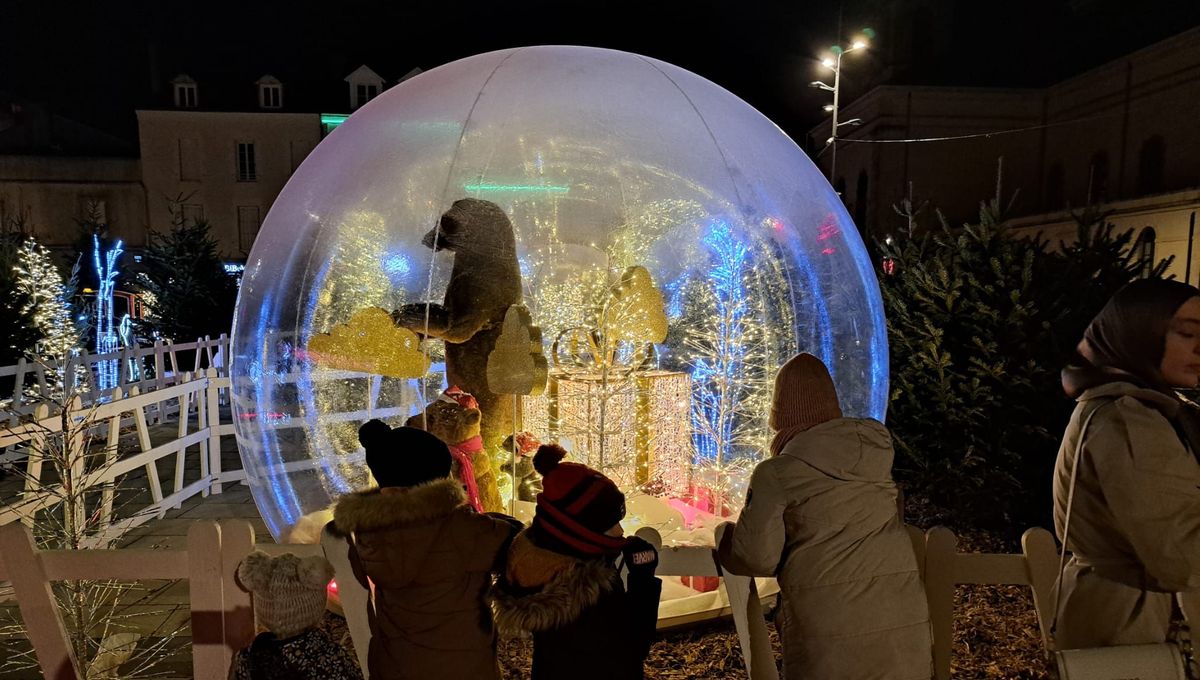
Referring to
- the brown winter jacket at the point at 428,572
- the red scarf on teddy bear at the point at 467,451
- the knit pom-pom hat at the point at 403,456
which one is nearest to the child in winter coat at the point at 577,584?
the brown winter jacket at the point at 428,572

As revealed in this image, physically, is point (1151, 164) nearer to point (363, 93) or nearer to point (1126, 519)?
point (1126, 519)

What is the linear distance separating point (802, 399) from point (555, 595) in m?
1.08

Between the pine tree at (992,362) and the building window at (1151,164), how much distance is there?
20038 millimetres

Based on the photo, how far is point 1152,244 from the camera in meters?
19.0

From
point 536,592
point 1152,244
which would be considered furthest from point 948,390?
point 1152,244

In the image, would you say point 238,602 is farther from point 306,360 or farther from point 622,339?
point 622,339

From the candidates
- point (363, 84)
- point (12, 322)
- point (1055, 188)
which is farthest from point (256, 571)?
point (1055, 188)

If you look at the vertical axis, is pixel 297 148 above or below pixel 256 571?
above

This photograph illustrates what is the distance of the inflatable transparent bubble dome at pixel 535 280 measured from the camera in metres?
4.25

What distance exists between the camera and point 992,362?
19.7 feet

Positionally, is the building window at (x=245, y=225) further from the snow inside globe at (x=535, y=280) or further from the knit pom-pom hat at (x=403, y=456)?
the knit pom-pom hat at (x=403, y=456)

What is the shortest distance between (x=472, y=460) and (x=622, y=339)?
137cm

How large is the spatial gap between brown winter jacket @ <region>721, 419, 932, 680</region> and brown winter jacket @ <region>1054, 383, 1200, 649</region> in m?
0.56

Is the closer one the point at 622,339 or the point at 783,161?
the point at 783,161
